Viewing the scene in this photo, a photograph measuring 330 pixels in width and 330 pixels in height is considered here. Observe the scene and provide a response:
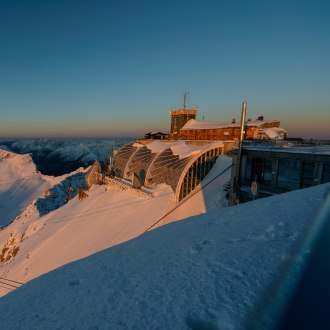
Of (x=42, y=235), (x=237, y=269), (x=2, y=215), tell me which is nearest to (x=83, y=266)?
(x=237, y=269)

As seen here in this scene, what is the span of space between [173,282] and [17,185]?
143 m

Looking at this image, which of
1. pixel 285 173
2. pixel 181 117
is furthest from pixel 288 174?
pixel 181 117

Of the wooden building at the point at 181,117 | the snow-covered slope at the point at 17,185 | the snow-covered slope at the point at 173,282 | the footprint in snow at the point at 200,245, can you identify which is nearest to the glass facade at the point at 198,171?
the snow-covered slope at the point at 173,282

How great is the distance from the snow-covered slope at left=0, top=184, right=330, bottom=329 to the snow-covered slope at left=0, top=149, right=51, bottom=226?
77.2 m

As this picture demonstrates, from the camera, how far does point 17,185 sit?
121438 millimetres

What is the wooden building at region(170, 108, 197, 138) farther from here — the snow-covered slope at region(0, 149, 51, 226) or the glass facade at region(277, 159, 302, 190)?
the snow-covered slope at region(0, 149, 51, 226)

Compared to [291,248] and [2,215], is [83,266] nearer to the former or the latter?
[291,248]

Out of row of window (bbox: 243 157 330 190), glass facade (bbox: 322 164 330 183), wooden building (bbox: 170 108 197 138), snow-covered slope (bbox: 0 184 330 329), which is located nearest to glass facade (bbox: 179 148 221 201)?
row of window (bbox: 243 157 330 190)

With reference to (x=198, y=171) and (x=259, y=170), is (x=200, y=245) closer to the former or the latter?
(x=259, y=170)

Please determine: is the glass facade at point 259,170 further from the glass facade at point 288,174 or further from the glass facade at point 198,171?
the glass facade at point 198,171

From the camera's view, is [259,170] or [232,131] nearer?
[259,170]

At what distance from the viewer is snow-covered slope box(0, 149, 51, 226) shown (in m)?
84.4

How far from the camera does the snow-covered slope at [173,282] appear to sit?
2.17 m

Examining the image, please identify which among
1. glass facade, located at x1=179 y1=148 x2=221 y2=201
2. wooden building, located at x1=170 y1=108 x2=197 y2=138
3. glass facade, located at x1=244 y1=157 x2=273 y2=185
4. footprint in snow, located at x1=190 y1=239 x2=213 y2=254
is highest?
wooden building, located at x1=170 y1=108 x2=197 y2=138
